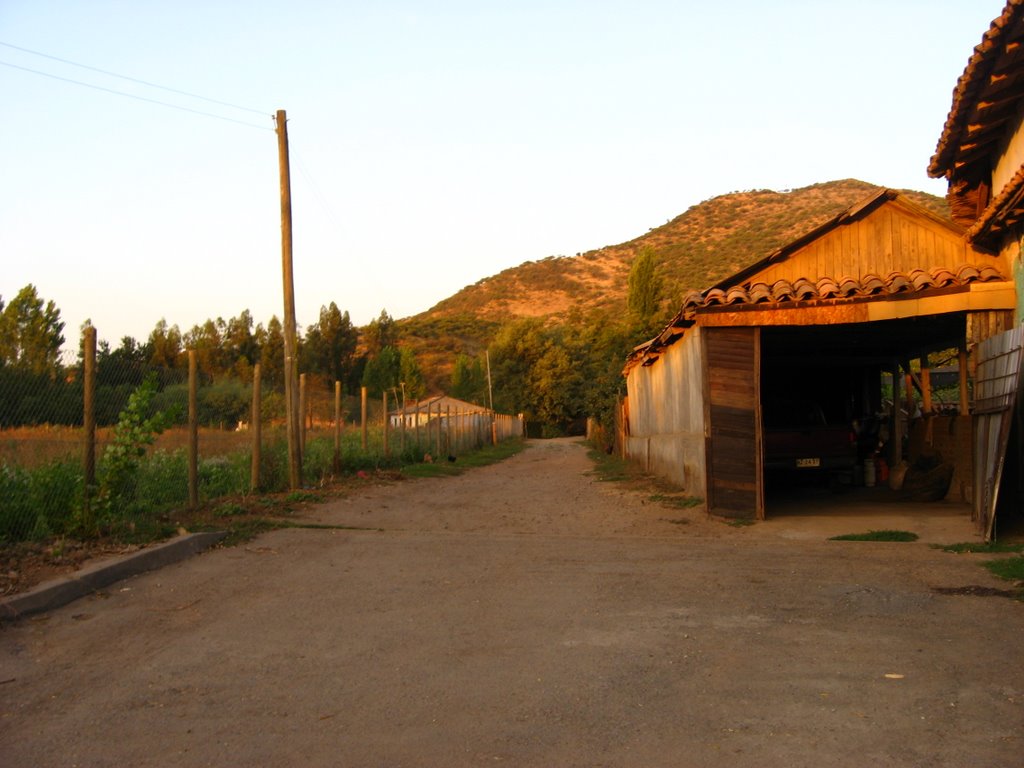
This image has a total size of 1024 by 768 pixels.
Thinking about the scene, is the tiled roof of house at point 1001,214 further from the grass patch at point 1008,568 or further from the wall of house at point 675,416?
the wall of house at point 675,416

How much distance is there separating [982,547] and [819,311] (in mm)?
3764

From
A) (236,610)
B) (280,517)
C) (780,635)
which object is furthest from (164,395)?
(780,635)

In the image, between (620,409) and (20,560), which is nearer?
(20,560)

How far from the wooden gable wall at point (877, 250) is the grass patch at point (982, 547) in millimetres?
4550

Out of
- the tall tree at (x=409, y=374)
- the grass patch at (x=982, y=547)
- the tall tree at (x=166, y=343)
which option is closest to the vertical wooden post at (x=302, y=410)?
the grass patch at (x=982, y=547)

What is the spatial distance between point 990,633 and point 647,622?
2170mm

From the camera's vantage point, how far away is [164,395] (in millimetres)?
11695

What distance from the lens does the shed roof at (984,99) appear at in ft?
28.6

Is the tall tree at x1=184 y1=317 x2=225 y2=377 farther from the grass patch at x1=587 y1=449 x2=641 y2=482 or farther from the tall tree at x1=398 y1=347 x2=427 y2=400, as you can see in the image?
the grass patch at x1=587 y1=449 x2=641 y2=482

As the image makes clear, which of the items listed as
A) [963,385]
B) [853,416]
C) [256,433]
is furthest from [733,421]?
[853,416]

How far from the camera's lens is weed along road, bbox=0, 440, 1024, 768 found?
13.6ft

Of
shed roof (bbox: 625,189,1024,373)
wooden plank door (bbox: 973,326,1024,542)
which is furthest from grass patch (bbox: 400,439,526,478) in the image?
wooden plank door (bbox: 973,326,1024,542)

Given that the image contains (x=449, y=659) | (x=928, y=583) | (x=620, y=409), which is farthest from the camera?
(x=620, y=409)

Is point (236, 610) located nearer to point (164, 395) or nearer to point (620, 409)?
point (164, 395)
